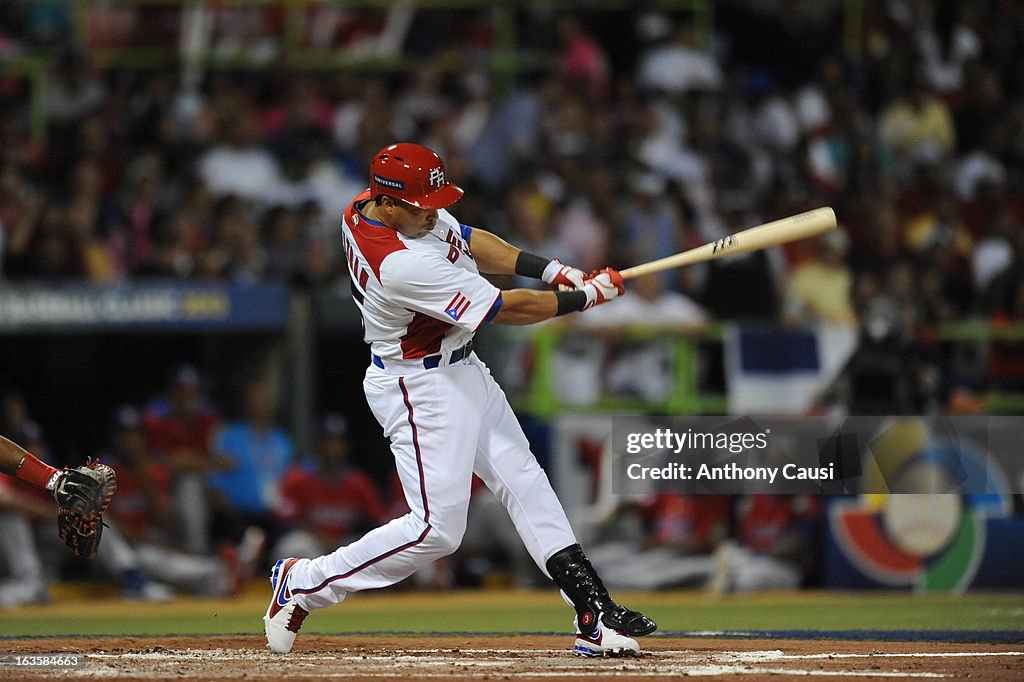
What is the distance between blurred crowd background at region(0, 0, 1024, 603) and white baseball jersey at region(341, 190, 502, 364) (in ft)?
15.4

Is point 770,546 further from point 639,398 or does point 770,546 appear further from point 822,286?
point 822,286

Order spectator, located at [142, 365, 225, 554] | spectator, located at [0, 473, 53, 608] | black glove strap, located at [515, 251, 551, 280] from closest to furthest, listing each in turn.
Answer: black glove strap, located at [515, 251, 551, 280]
spectator, located at [0, 473, 53, 608]
spectator, located at [142, 365, 225, 554]

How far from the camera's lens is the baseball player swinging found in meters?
6.21

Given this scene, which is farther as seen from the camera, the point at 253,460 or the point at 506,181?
the point at 506,181

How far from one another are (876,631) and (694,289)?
4.96m

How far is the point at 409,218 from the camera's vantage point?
634 centimetres

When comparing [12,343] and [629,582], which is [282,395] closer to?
[12,343]

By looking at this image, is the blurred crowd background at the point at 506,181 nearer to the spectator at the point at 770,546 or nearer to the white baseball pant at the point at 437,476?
the spectator at the point at 770,546

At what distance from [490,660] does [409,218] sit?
1.73m

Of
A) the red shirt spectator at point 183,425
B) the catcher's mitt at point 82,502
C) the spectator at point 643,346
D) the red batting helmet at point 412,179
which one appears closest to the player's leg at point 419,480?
the red batting helmet at point 412,179

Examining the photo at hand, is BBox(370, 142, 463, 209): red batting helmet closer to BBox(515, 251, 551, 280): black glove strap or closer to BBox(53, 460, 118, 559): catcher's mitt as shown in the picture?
BBox(515, 251, 551, 280): black glove strap

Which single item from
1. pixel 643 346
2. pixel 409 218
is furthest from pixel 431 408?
pixel 643 346

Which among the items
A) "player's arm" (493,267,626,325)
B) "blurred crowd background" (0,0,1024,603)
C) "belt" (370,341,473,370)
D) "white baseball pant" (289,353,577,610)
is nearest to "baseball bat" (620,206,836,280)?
"player's arm" (493,267,626,325)

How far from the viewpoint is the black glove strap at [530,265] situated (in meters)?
6.73
